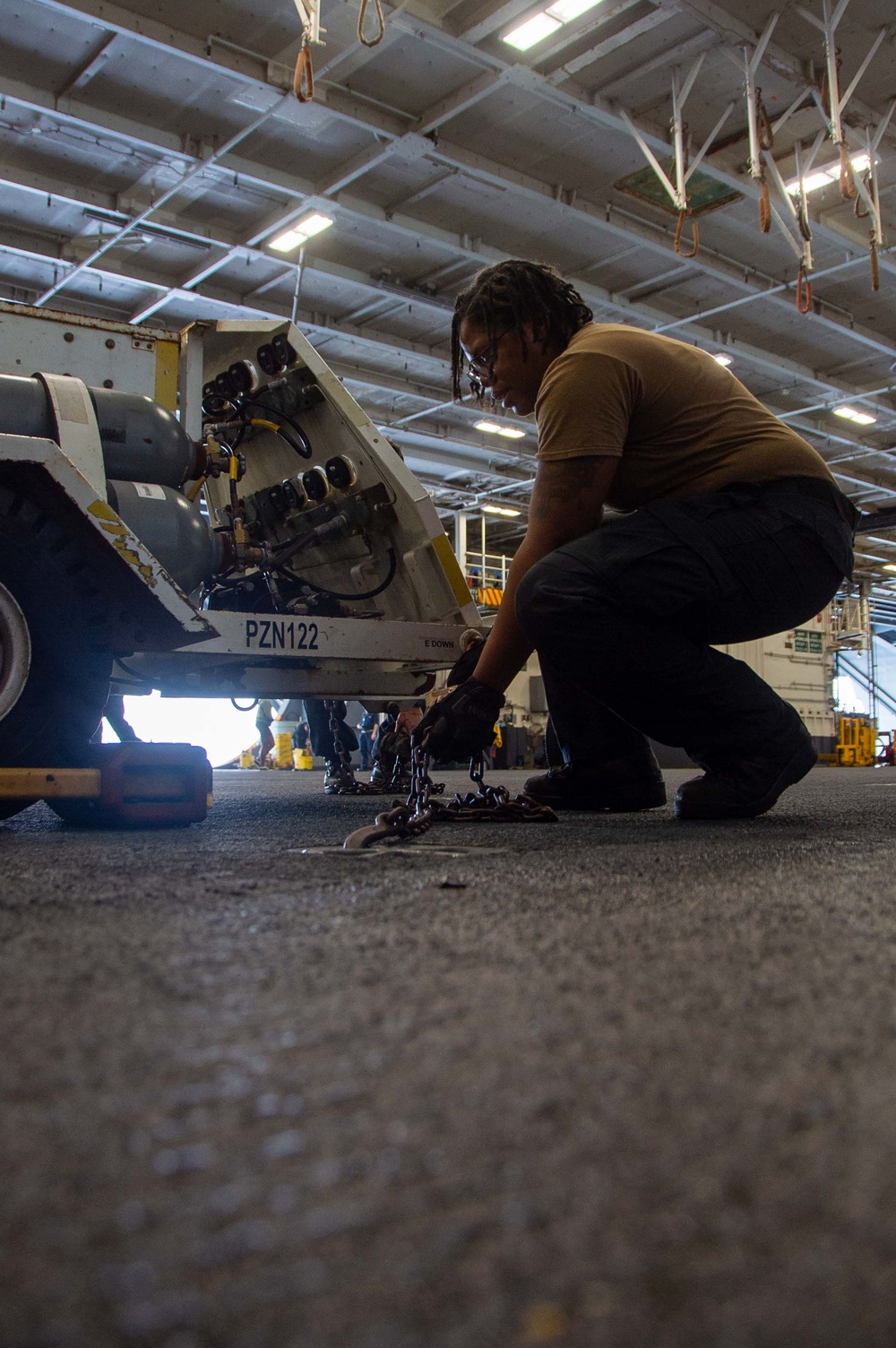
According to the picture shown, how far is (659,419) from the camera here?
2051 mm

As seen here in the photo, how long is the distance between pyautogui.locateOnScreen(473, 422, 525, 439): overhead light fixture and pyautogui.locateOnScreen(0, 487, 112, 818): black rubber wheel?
418 inches

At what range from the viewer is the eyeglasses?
2.23 meters

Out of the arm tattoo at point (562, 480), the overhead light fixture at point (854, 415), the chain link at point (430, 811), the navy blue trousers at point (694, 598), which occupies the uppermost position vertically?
the overhead light fixture at point (854, 415)

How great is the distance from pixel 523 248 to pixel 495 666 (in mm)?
7477

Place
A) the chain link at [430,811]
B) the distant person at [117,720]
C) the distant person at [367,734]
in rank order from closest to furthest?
1. the chain link at [430,811]
2. the distant person at [117,720]
3. the distant person at [367,734]

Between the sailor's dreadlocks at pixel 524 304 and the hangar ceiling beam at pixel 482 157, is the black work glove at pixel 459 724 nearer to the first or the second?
the sailor's dreadlocks at pixel 524 304

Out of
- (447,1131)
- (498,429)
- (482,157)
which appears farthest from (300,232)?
(447,1131)

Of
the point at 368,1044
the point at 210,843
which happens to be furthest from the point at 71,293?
the point at 368,1044

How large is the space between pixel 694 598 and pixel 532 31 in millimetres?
5158

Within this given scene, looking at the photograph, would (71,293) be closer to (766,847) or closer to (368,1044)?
(766,847)

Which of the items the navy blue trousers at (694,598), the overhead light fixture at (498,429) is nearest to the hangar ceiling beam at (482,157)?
the overhead light fixture at (498,429)

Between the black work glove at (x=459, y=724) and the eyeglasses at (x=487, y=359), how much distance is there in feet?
2.79

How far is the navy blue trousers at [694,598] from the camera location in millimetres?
1930

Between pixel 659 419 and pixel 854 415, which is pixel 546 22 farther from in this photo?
pixel 854 415
